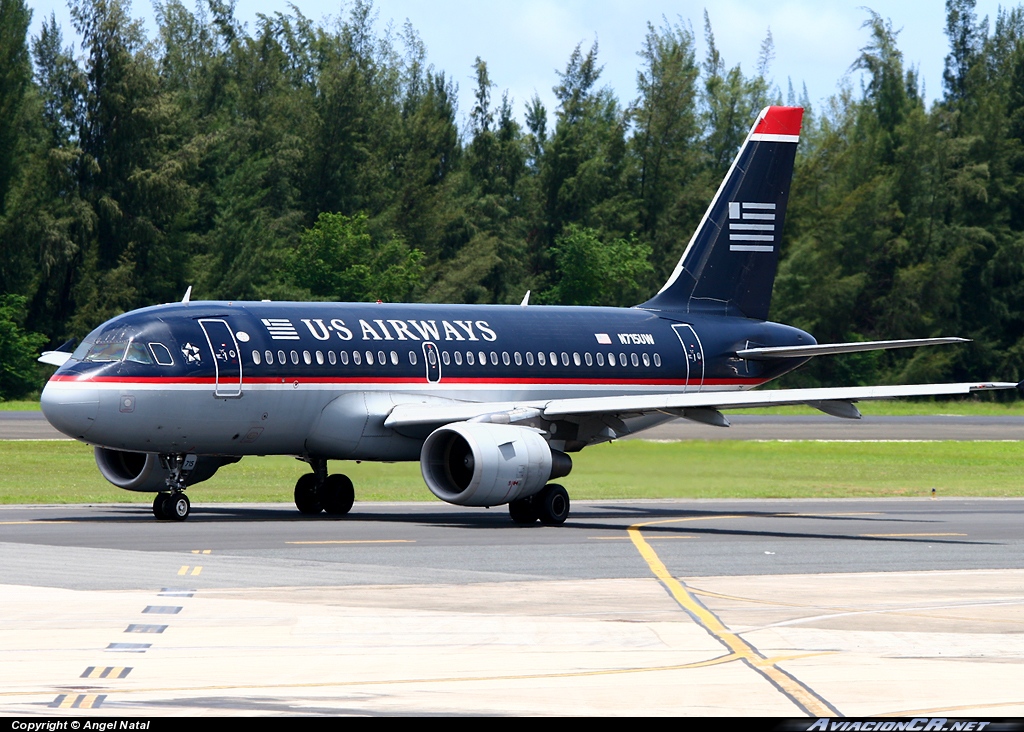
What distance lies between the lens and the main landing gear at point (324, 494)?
3303cm

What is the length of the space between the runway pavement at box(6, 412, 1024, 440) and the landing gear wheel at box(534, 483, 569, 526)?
73.3 feet

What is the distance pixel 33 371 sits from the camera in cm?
7781

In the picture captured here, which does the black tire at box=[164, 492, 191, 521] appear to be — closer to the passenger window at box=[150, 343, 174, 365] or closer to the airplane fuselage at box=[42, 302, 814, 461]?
the airplane fuselage at box=[42, 302, 814, 461]

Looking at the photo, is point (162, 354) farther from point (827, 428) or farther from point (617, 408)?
point (827, 428)

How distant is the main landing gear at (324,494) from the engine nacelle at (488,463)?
3.41 meters

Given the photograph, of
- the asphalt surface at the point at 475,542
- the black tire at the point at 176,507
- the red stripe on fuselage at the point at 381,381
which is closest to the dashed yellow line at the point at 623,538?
the asphalt surface at the point at 475,542

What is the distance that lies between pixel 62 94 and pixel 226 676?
80.1m

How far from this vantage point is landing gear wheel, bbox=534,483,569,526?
30.6 metres

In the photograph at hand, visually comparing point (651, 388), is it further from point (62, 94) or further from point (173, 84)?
point (173, 84)

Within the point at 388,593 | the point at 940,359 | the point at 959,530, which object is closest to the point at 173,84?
the point at 940,359

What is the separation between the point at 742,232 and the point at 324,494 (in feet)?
42.2

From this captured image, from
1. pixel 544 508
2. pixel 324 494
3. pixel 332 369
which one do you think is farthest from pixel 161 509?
pixel 544 508

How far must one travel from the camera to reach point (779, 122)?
39.3 m

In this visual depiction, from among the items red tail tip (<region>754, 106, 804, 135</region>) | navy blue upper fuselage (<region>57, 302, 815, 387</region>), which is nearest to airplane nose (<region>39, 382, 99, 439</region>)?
navy blue upper fuselage (<region>57, 302, 815, 387</region>)
